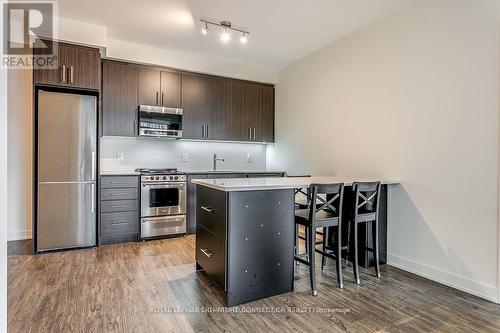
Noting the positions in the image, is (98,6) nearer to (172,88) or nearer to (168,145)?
(172,88)

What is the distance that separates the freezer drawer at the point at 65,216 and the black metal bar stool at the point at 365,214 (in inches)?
126

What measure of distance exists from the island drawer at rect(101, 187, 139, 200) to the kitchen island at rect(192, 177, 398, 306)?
1.83 m

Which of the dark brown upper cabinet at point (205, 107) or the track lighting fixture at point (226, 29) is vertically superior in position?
the track lighting fixture at point (226, 29)

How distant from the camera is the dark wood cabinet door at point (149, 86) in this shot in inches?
171

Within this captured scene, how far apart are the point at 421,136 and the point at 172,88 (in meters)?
3.56

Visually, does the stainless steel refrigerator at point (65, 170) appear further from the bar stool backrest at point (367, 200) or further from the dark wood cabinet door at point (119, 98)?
the bar stool backrest at point (367, 200)

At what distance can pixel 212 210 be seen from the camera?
8.11ft

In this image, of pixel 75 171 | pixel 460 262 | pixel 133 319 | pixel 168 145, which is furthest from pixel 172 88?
pixel 460 262

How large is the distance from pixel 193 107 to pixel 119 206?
1.94m

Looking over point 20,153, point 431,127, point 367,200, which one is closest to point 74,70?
A: point 20,153

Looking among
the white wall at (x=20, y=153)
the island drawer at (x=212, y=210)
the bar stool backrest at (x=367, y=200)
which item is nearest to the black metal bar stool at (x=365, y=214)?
the bar stool backrest at (x=367, y=200)

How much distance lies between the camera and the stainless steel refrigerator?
136 inches

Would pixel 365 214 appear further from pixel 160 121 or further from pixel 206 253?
pixel 160 121

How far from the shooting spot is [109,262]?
3145 millimetres
